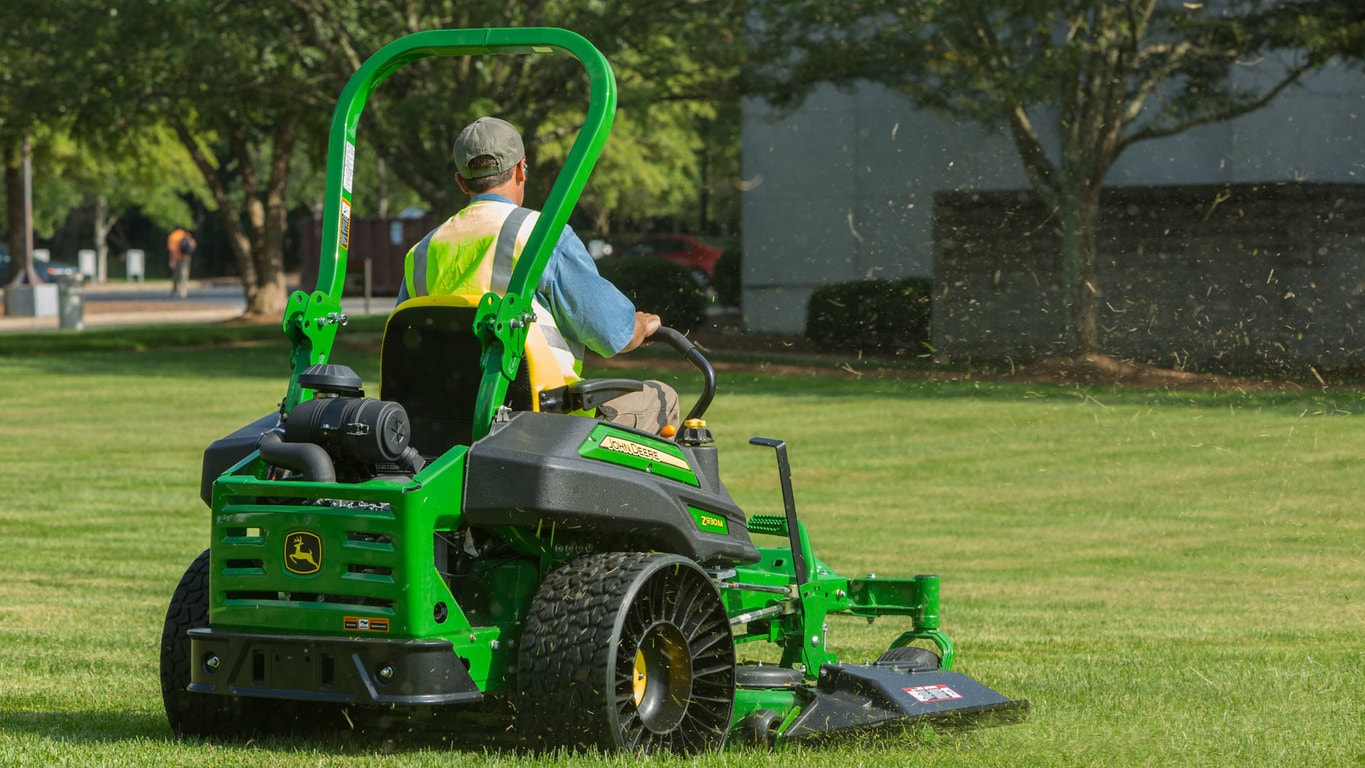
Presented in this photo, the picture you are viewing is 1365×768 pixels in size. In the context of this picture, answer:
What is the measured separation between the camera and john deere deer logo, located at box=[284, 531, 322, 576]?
5000 mm

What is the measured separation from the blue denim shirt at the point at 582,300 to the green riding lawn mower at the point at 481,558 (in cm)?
17

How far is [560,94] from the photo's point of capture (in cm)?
2888

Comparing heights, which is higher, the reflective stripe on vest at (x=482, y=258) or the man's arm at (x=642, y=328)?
the reflective stripe on vest at (x=482, y=258)

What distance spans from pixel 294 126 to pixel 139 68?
1089cm

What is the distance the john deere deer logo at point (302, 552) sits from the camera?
197 inches

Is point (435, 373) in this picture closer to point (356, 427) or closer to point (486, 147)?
point (356, 427)

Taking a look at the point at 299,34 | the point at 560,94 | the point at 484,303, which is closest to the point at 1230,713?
the point at 484,303

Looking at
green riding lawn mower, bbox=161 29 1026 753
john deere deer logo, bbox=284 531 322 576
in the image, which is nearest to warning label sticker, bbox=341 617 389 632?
green riding lawn mower, bbox=161 29 1026 753

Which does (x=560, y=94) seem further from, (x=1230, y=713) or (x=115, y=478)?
(x=1230, y=713)

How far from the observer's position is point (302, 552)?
16.5 ft

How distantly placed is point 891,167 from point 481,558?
80.6ft

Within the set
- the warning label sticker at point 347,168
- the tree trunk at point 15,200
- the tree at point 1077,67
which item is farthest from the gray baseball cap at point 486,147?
the tree trunk at point 15,200

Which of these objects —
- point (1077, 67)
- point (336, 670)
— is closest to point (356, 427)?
point (336, 670)

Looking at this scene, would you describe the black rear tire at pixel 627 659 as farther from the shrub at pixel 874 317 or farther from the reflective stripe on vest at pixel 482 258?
the shrub at pixel 874 317
